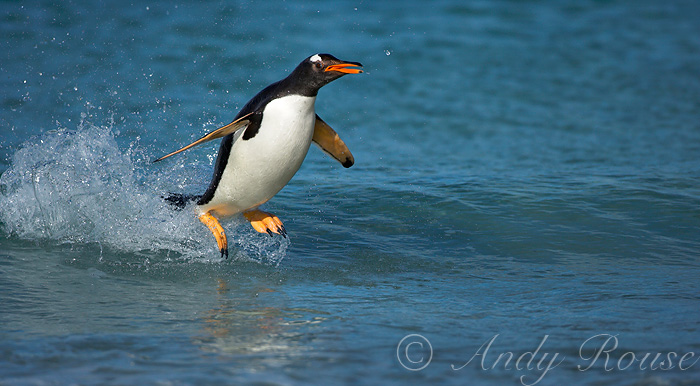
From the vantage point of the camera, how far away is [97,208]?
598cm

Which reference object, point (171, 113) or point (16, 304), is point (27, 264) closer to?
point (16, 304)

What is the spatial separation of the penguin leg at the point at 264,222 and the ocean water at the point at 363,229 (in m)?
0.24

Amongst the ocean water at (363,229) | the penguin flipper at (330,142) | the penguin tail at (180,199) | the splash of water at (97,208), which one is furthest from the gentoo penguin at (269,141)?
the ocean water at (363,229)

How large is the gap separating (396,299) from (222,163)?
5.42 feet

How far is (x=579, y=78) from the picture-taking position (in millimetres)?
15406

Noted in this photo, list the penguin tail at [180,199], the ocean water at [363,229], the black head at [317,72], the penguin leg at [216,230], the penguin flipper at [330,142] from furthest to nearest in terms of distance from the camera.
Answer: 1. the penguin tail at [180,199]
2. the penguin flipper at [330,142]
3. the penguin leg at [216,230]
4. the black head at [317,72]
5. the ocean water at [363,229]

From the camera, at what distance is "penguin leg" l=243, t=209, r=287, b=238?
5.57 m

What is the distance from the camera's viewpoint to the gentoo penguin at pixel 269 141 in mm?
4820

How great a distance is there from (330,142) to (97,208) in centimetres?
202

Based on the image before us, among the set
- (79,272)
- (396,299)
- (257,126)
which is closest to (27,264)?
(79,272)
